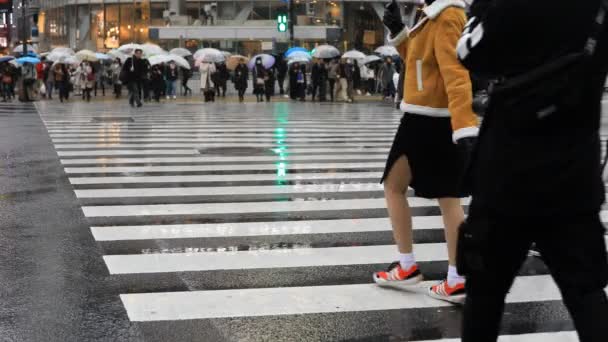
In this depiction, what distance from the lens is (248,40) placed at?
6278 cm

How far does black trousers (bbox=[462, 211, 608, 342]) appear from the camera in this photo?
301cm

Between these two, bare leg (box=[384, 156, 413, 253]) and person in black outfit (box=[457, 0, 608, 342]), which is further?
bare leg (box=[384, 156, 413, 253])

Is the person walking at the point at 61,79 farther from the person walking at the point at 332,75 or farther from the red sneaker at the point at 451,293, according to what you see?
the red sneaker at the point at 451,293

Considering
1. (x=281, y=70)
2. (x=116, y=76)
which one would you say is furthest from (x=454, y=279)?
(x=116, y=76)

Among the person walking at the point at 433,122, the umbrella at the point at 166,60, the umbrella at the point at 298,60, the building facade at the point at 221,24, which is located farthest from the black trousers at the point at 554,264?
the building facade at the point at 221,24

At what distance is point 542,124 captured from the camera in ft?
9.69

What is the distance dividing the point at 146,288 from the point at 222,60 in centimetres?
3375

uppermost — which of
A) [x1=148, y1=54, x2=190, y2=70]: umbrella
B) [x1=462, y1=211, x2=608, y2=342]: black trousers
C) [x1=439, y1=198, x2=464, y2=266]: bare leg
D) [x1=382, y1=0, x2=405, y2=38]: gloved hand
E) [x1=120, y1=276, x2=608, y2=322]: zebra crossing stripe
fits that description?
[x1=382, y1=0, x2=405, y2=38]: gloved hand

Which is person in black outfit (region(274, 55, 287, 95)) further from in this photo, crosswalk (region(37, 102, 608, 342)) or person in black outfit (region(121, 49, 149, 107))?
crosswalk (region(37, 102, 608, 342))

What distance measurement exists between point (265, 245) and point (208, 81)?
28.1 metres

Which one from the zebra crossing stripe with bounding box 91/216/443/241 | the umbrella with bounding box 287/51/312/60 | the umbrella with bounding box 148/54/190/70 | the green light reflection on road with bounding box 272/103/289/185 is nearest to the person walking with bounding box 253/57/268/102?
the umbrella with bounding box 287/51/312/60

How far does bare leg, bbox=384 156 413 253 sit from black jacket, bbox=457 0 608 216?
2101 millimetres

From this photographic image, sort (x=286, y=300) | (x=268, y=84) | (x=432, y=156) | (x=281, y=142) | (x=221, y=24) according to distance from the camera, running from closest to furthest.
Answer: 1. (x=432, y=156)
2. (x=286, y=300)
3. (x=281, y=142)
4. (x=268, y=84)
5. (x=221, y=24)

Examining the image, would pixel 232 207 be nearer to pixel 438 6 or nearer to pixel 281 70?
pixel 438 6
